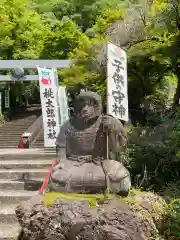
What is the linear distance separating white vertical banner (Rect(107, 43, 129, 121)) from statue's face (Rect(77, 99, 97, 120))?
237 millimetres

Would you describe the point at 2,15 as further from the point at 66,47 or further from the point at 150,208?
the point at 150,208

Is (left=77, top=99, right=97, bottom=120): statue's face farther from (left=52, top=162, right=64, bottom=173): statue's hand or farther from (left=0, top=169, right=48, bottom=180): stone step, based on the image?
(left=0, top=169, right=48, bottom=180): stone step

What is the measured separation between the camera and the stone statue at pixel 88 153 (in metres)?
4.85

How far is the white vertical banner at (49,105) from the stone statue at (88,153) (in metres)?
3.83

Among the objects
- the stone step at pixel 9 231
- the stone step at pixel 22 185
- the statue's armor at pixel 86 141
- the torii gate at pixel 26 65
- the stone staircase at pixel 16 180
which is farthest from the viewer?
the torii gate at pixel 26 65

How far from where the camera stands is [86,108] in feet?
17.1

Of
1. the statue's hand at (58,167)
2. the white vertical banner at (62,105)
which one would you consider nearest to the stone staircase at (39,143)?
the white vertical banner at (62,105)

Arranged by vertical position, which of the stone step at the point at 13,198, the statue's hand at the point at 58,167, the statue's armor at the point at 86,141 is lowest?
the stone step at the point at 13,198

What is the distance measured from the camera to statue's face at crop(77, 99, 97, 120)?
17.1ft

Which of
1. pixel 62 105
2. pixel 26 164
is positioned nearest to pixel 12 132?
pixel 62 105

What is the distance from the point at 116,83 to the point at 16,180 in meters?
Answer: 2.98

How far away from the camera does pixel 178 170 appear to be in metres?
6.94

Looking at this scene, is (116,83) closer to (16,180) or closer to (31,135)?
(16,180)

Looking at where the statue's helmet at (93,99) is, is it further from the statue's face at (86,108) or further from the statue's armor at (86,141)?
the statue's armor at (86,141)
